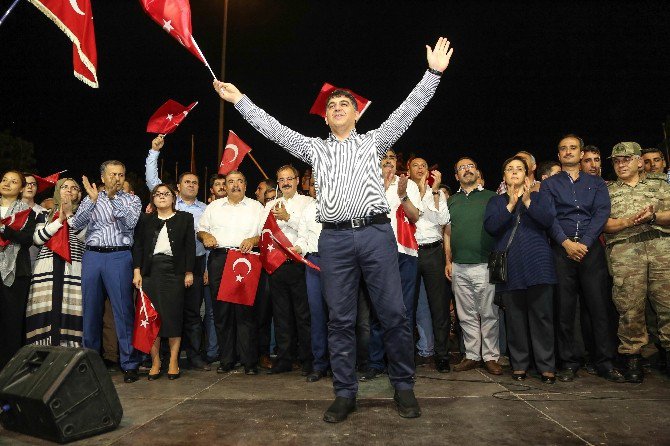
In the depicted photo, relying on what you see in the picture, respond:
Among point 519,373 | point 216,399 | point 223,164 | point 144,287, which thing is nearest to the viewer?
point 216,399

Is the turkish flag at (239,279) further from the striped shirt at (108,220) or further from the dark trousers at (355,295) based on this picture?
the dark trousers at (355,295)

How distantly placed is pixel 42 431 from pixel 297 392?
2077mm

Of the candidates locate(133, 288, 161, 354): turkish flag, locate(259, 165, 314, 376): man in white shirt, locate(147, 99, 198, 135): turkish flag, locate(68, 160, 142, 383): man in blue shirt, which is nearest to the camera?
locate(133, 288, 161, 354): turkish flag

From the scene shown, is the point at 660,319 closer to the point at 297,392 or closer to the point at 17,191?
the point at 297,392

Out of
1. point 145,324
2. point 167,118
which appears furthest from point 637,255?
point 167,118

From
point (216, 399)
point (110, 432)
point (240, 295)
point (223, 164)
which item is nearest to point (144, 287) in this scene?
point (240, 295)

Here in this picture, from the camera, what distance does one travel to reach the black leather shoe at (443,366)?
5.80m

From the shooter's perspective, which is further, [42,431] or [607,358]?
[607,358]

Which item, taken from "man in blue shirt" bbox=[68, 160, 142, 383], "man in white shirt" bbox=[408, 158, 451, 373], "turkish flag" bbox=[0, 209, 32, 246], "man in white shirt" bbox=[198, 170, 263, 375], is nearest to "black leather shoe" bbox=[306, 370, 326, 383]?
"man in white shirt" bbox=[198, 170, 263, 375]

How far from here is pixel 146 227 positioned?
19.7 feet

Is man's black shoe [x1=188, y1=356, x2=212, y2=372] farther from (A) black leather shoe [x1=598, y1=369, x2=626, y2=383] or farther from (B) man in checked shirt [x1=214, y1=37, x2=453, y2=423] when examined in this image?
(A) black leather shoe [x1=598, y1=369, x2=626, y2=383]

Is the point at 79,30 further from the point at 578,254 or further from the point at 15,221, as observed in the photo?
the point at 578,254

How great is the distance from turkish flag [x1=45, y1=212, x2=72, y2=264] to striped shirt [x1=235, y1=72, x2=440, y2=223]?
2.94 metres

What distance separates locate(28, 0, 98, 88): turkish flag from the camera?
5215 mm
